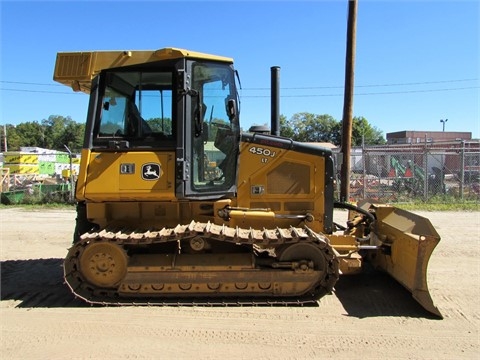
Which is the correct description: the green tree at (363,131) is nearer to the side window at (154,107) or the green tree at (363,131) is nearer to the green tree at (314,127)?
the green tree at (314,127)

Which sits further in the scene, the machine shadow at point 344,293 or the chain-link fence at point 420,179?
the chain-link fence at point 420,179

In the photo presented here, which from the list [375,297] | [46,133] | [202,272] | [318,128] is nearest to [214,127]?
[202,272]

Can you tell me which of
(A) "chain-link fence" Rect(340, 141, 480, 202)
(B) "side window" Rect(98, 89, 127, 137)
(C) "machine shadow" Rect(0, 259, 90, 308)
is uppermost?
(B) "side window" Rect(98, 89, 127, 137)

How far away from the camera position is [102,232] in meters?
5.12

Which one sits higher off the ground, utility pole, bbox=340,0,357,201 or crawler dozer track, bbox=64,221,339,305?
utility pole, bbox=340,0,357,201

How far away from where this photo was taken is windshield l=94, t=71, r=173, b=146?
17.6ft

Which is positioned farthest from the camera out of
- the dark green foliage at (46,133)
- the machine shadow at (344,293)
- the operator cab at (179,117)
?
the dark green foliage at (46,133)

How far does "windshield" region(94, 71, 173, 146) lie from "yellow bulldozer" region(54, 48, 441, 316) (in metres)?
0.01

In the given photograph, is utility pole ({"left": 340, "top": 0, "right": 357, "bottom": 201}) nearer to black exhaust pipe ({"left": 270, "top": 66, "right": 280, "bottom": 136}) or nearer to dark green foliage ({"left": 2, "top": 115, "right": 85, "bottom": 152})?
black exhaust pipe ({"left": 270, "top": 66, "right": 280, "bottom": 136})

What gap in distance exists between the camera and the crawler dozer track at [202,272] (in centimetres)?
511

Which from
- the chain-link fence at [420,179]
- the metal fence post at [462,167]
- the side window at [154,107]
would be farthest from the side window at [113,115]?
the metal fence post at [462,167]

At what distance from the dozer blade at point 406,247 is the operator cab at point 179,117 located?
2151mm

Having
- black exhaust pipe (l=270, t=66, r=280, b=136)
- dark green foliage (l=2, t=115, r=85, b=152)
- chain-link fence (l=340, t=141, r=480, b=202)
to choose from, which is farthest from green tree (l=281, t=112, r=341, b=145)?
black exhaust pipe (l=270, t=66, r=280, b=136)

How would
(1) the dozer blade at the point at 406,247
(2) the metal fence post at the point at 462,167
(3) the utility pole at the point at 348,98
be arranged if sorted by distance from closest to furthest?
1. (1) the dozer blade at the point at 406,247
2. (3) the utility pole at the point at 348,98
3. (2) the metal fence post at the point at 462,167
